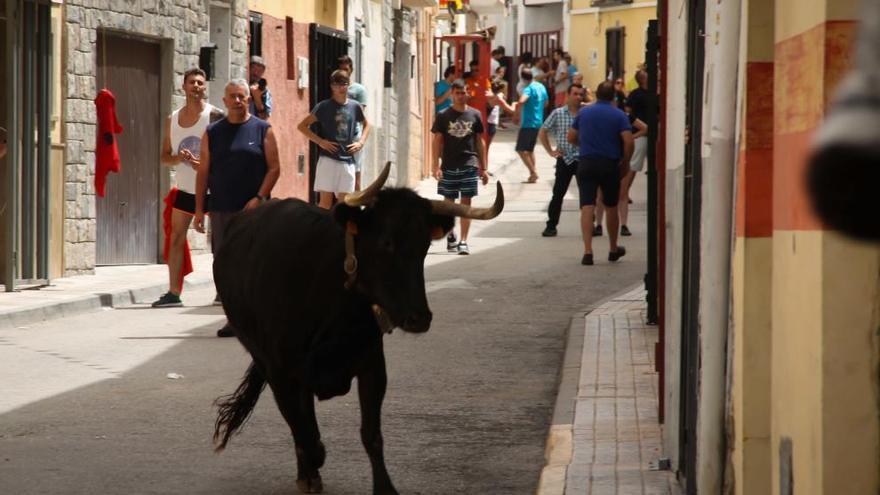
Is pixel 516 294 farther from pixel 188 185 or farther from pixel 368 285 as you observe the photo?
pixel 368 285

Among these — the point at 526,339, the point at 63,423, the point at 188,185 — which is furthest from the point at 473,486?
the point at 188,185

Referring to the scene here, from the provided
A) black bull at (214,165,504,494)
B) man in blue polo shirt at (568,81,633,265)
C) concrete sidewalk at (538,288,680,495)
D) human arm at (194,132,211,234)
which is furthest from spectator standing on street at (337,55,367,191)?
black bull at (214,165,504,494)

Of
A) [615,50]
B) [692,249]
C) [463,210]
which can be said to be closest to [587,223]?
[463,210]

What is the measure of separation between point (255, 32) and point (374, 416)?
16273 mm

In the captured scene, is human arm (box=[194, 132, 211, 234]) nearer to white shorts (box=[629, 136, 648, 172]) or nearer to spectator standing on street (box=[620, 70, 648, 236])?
spectator standing on street (box=[620, 70, 648, 236])

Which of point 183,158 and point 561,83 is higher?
point 561,83

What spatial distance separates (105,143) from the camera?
52.1ft

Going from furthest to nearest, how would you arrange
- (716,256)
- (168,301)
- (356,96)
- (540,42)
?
(540,42), (356,96), (168,301), (716,256)

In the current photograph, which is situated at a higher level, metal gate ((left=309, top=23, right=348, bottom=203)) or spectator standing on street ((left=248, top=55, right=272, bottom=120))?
metal gate ((left=309, top=23, right=348, bottom=203))

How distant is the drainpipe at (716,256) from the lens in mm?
4133

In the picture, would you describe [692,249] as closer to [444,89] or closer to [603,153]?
[603,153]

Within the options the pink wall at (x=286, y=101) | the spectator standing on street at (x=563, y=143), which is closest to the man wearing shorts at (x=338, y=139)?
the spectator standing on street at (x=563, y=143)

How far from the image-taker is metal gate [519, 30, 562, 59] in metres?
57.2

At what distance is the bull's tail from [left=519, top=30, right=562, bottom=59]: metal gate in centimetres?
5029
